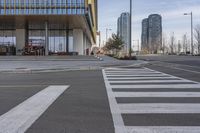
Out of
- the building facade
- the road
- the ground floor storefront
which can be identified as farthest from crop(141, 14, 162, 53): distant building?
the road

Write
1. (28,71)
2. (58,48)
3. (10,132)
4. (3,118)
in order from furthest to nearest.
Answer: (58,48) → (28,71) → (3,118) → (10,132)

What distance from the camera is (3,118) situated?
26.2ft

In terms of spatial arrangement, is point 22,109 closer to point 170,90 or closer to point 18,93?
point 18,93

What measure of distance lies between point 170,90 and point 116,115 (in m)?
5.02

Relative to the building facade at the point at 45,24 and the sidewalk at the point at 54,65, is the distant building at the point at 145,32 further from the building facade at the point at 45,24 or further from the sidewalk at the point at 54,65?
the sidewalk at the point at 54,65

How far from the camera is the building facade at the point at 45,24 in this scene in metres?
57.8

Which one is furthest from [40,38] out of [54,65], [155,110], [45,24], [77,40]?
[155,110]

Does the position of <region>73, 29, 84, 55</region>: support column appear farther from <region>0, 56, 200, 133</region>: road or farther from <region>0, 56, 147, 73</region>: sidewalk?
<region>0, 56, 200, 133</region>: road

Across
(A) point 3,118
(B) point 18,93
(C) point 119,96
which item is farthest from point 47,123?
(B) point 18,93

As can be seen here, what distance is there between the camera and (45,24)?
6284 cm

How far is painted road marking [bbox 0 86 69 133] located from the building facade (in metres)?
44.8

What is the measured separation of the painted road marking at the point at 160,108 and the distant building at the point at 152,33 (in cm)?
13989

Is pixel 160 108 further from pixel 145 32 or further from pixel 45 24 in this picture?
pixel 145 32

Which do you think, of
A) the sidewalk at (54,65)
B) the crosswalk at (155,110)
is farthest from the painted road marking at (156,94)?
the sidewalk at (54,65)
